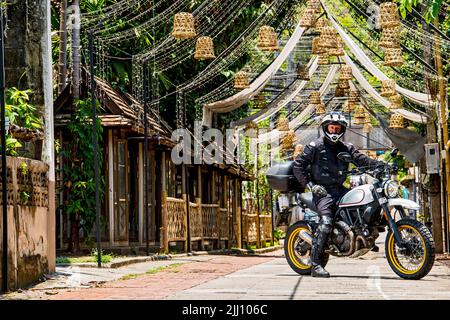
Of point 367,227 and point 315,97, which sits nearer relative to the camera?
point 367,227

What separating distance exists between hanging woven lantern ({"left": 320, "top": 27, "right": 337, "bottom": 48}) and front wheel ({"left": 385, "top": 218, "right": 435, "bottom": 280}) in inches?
292

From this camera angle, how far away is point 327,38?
62.6ft

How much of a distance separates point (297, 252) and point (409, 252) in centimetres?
196

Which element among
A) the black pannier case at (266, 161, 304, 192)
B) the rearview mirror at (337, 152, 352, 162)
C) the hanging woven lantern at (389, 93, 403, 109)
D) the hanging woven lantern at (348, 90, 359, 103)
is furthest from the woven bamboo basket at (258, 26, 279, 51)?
the hanging woven lantern at (348, 90, 359, 103)

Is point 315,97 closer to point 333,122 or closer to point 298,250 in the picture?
point 298,250

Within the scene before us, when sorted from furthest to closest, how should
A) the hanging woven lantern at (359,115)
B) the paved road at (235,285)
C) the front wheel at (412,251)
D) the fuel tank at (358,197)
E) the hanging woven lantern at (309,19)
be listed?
the hanging woven lantern at (359,115), the hanging woven lantern at (309,19), the fuel tank at (358,197), the front wheel at (412,251), the paved road at (235,285)

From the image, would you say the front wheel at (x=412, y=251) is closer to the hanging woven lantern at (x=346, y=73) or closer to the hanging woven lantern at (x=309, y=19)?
the hanging woven lantern at (x=309, y=19)

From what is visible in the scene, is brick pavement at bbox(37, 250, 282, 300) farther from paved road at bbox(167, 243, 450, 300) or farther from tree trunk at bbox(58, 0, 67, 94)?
tree trunk at bbox(58, 0, 67, 94)

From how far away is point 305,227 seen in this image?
525 inches

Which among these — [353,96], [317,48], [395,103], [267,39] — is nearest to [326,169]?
[267,39]

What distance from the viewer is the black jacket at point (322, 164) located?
13.0m

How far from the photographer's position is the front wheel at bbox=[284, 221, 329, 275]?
1330 centimetres

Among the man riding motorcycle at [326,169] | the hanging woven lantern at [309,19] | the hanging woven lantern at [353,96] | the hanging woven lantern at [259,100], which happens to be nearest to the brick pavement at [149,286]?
the man riding motorcycle at [326,169]

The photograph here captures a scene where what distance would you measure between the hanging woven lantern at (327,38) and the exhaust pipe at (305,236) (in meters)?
6.43
